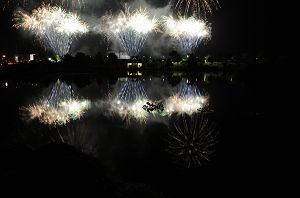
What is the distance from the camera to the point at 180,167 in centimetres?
720

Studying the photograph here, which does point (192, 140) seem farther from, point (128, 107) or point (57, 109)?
point (57, 109)

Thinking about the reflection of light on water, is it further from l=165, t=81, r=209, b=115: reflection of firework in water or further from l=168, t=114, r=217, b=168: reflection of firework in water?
l=168, t=114, r=217, b=168: reflection of firework in water

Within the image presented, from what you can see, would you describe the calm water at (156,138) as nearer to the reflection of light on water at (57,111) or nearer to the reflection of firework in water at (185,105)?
the reflection of firework in water at (185,105)

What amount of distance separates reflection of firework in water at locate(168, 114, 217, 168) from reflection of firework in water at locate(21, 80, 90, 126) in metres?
6.76

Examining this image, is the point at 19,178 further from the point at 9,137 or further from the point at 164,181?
the point at 9,137

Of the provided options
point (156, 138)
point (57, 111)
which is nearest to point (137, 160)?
point (156, 138)

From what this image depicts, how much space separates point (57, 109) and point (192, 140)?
1073cm

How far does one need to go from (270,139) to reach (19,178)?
33.6 ft

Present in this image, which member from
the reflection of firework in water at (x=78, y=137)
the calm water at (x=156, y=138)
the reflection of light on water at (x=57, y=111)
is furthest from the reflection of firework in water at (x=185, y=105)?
the reflection of light on water at (x=57, y=111)

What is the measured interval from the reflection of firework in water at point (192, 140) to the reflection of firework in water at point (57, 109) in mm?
6764

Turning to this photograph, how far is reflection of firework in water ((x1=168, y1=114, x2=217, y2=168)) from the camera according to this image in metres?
7.89

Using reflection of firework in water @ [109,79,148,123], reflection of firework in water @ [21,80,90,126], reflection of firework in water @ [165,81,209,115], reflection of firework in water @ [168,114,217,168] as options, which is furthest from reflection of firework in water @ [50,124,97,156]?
reflection of firework in water @ [165,81,209,115]

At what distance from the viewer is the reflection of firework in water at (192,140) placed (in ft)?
25.9

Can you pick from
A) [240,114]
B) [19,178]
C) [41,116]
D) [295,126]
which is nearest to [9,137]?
[41,116]
